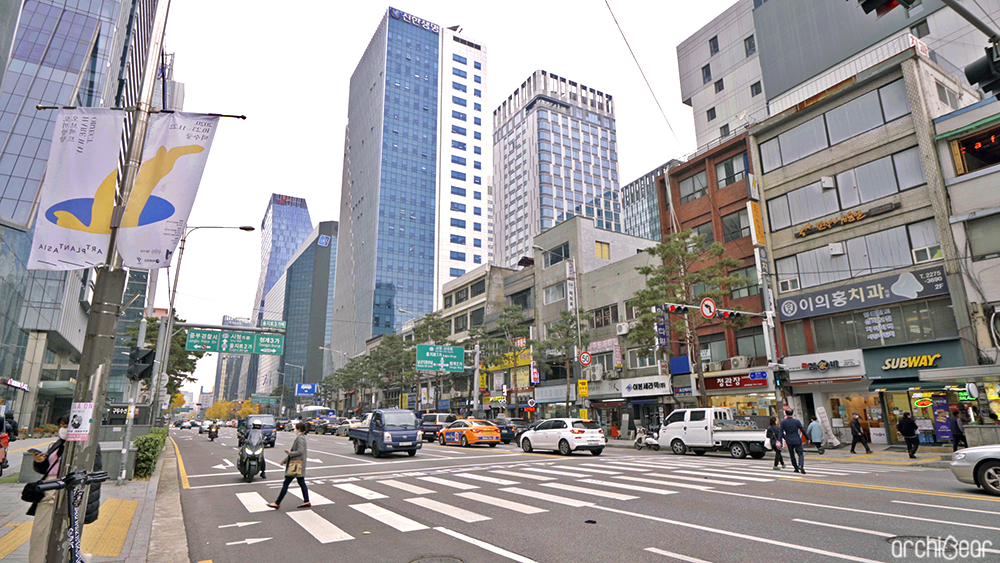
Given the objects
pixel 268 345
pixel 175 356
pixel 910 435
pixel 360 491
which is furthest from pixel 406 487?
pixel 175 356

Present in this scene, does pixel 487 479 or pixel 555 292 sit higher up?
pixel 555 292

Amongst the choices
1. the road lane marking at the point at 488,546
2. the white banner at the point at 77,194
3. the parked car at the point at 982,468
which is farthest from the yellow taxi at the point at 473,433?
the white banner at the point at 77,194

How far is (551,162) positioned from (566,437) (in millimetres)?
111832

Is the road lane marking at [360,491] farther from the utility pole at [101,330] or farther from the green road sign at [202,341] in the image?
the green road sign at [202,341]

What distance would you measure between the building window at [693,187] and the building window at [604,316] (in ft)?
32.0

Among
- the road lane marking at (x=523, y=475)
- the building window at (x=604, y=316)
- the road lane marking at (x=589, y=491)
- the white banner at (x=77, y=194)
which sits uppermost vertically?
the building window at (x=604, y=316)

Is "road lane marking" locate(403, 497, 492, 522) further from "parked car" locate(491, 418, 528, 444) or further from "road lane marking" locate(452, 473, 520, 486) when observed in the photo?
"parked car" locate(491, 418, 528, 444)

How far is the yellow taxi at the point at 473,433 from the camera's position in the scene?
30.3 m

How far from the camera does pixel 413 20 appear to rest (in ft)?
413

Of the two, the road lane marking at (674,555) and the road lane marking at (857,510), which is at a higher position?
the road lane marking at (857,510)

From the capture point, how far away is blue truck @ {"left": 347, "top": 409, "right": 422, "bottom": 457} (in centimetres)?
2239

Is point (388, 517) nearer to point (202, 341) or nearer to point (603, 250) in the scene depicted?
point (202, 341)

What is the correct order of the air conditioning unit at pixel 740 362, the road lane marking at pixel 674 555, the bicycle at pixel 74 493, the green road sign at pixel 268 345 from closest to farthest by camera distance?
the bicycle at pixel 74 493
the road lane marking at pixel 674 555
the air conditioning unit at pixel 740 362
the green road sign at pixel 268 345

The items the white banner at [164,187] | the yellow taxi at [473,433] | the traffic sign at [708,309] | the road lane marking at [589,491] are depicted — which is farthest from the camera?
the yellow taxi at [473,433]
